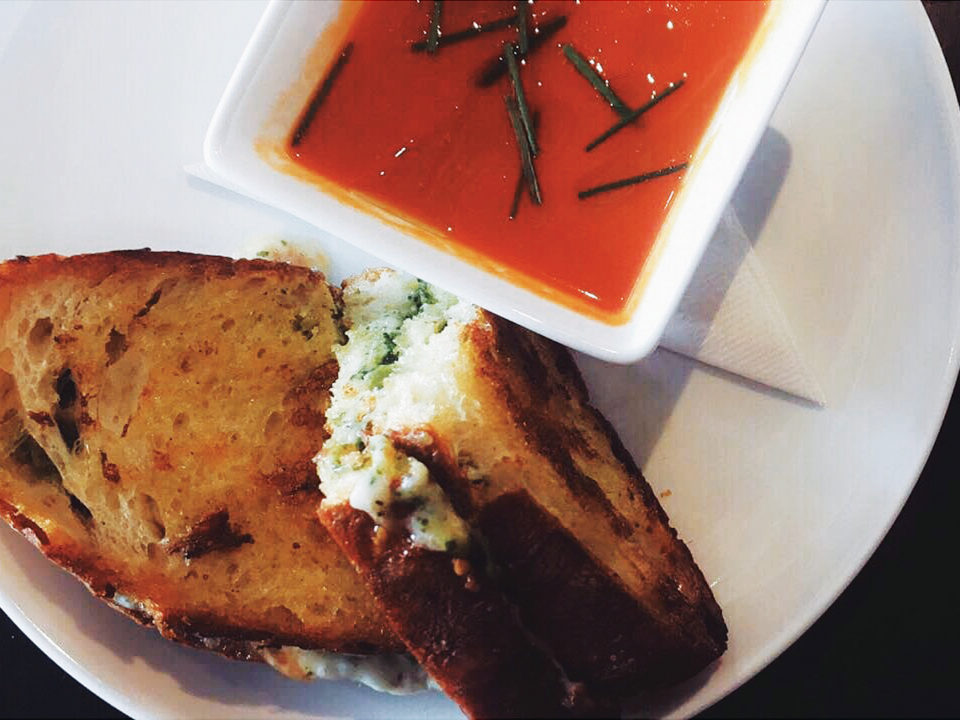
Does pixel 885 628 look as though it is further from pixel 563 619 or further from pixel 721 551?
pixel 563 619

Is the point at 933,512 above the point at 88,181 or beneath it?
beneath

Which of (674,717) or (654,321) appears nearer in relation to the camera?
(654,321)

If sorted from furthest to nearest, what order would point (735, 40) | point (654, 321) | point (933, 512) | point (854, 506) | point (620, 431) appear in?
1. point (933, 512)
2. point (620, 431)
3. point (854, 506)
4. point (735, 40)
5. point (654, 321)

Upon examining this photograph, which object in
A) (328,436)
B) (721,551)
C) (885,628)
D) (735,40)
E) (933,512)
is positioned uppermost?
(735,40)

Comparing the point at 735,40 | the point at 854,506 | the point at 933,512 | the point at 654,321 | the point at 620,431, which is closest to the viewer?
the point at 654,321

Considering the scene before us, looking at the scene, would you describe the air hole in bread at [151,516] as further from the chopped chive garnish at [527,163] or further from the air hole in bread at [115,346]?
the chopped chive garnish at [527,163]

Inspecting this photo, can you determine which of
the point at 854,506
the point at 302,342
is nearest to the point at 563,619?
the point at 854,506

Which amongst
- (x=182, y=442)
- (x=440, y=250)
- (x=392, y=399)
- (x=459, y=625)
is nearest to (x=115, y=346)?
Answer: (x=182, y=442)
